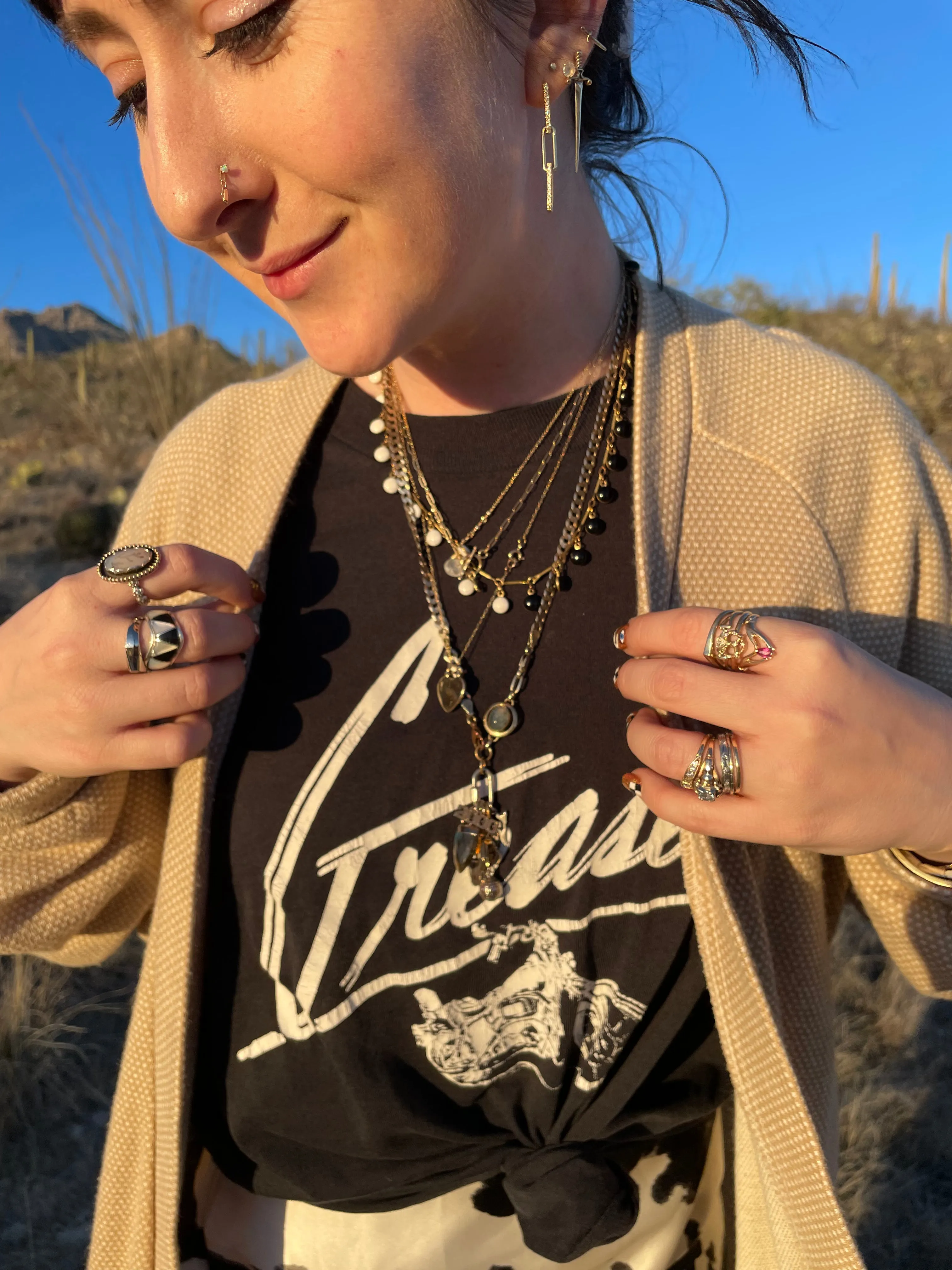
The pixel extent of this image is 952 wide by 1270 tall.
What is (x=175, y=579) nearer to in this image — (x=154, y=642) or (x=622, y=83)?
(x=154, y=642)

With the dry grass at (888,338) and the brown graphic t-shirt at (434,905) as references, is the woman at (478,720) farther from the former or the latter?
the dry grass at (888,338)

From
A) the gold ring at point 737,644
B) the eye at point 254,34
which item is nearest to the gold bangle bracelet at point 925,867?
the gold ring at point 737,644

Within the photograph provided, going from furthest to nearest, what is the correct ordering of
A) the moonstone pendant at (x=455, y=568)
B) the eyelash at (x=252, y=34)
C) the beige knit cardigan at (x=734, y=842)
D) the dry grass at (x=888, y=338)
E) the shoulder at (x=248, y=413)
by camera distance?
the dry grass at (x=888, y=338)
the shoulder at (x=248, y=413)
the moonstone pendant at (x=455, y=568)
the beige knit cardigan at (x=734, y=842)
the eyelash at (x=252, y=34)

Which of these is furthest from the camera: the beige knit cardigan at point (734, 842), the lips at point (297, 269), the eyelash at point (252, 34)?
the beige knit cardigan at point (734, 842)

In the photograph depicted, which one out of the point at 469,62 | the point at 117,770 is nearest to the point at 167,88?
the point at 469,62

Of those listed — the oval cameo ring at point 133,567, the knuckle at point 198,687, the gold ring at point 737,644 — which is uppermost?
the oval cameo ring at point 133,567

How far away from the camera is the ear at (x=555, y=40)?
1041mm

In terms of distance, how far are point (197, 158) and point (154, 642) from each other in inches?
20.0

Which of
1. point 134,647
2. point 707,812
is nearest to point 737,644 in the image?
point 707,812

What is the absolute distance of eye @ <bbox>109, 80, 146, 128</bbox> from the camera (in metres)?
0.98

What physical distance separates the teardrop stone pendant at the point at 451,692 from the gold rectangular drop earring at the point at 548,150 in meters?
0.60

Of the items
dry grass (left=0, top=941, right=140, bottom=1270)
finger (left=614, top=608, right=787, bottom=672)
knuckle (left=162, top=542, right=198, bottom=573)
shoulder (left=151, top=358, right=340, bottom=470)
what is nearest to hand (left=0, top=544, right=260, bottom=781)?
knuckle (left=162, top=542, right=198, bottom=573)

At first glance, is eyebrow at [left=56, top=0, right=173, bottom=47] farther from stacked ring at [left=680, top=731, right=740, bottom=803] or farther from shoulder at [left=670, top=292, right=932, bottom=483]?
stacked ring at [left=680, top=731, right=740, bottom=803]

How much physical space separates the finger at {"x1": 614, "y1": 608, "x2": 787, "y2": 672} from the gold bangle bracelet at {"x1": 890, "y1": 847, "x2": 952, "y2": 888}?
0.37 metres
